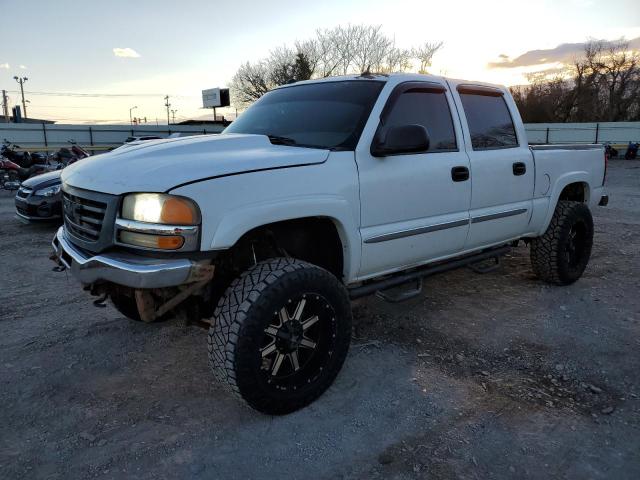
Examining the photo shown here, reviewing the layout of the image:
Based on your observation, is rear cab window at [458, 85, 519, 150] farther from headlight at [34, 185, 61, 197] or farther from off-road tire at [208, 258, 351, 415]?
headlight at [34, 185, 61, 197]

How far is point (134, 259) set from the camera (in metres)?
2.44

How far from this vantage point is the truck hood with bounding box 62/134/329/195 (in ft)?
8.05

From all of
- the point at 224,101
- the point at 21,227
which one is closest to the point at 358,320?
the point at 21,227

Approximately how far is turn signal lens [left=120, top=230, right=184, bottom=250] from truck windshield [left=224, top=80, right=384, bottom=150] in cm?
116

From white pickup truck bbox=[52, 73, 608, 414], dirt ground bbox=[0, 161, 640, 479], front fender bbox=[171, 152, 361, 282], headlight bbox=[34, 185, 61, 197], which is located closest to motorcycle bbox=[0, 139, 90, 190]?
headlight bbox=[34, 185, 61, 197]

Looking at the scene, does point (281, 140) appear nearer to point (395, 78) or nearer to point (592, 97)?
point (395, 78)

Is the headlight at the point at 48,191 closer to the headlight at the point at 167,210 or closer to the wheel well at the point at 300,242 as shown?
the wheel well at the point at 300,242

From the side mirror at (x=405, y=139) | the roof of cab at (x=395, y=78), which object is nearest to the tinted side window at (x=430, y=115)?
the roof of cab at (x=395, y=78)

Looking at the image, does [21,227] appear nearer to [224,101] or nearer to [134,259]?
[134,259]

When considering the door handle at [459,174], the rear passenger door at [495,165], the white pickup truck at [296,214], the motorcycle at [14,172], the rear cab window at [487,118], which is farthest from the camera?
the motorcycle at [14,172]

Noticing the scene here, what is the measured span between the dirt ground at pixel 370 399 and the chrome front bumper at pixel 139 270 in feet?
2.85

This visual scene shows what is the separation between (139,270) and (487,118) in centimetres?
315

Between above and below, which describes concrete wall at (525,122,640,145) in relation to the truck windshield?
above

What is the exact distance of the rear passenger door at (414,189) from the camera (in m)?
3.11
